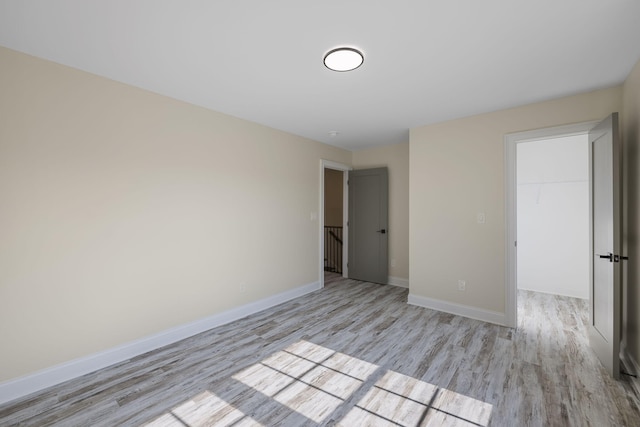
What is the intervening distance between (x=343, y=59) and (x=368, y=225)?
349 centimetres

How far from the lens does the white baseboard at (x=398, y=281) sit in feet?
15.8

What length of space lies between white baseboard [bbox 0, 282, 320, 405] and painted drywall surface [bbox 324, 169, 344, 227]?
151 inches

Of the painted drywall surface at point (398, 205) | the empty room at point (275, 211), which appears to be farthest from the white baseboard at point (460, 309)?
the painted drywall surface at point (398, 205)

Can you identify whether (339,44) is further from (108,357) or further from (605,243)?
(108,357)

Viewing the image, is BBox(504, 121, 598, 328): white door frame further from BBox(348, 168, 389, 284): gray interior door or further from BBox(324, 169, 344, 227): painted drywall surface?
BBox(324, 169, 344, 227): painted drywall surface

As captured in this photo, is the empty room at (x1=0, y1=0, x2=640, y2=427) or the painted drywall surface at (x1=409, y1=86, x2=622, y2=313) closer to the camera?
the empty room at (x1=0, y1=0, x2=640, y2=427)

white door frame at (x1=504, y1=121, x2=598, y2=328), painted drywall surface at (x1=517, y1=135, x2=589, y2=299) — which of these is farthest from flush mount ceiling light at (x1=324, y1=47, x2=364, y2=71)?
painted drywall surface at (x1=517, y1=135, x2=589, y2=299)

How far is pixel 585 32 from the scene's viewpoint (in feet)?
5.92

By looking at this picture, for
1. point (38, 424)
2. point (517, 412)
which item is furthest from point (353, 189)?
point (38, 424)

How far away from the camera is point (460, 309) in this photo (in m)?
3.50

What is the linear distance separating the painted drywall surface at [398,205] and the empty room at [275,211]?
0.93 m

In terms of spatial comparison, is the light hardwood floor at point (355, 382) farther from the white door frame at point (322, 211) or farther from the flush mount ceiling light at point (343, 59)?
the flush mount ceiling light at point (343, 59)

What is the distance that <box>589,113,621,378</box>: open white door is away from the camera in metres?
2.08

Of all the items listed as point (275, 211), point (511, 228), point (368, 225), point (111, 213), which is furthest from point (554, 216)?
point (111, 213)
